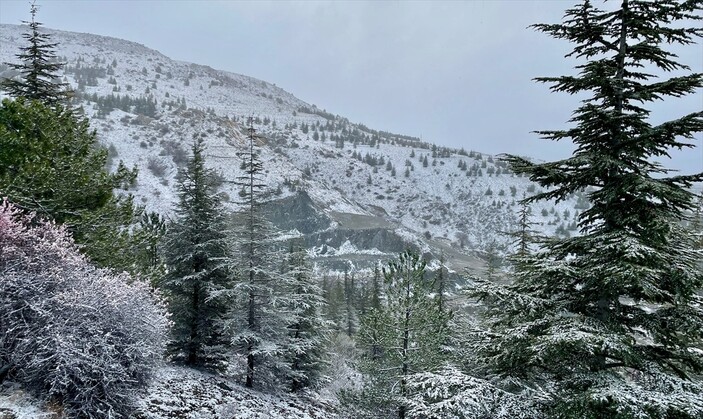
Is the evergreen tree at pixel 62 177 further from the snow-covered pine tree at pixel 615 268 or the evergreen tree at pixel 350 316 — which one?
the evergreen tree at pixel 350 316

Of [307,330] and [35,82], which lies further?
[307,330]

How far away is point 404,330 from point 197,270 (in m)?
10.5

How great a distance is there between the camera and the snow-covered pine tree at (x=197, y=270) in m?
18.9

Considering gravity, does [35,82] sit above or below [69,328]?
above

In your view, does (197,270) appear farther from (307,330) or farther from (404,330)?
(404,330)

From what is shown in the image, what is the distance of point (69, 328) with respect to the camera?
795 cm

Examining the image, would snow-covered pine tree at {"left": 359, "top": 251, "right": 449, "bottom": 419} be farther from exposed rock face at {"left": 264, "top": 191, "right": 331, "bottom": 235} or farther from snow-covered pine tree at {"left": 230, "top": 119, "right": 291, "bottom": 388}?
exposed rock face at {"left": 264, "top": 191, "right": 331, "bottom": 235}

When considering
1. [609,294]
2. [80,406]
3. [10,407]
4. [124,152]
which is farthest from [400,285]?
[124,152]

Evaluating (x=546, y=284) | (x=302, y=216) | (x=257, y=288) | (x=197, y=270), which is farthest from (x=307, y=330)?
(x=302, y=216)

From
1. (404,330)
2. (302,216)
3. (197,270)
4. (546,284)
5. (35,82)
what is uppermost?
(35,82)

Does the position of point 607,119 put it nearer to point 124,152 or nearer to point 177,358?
point 177,358

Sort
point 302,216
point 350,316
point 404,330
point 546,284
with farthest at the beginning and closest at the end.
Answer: point 302,216 < point 350,316 < point 404,330 < point 546,284

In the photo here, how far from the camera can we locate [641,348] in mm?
6812

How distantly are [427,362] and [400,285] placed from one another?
2990mm
